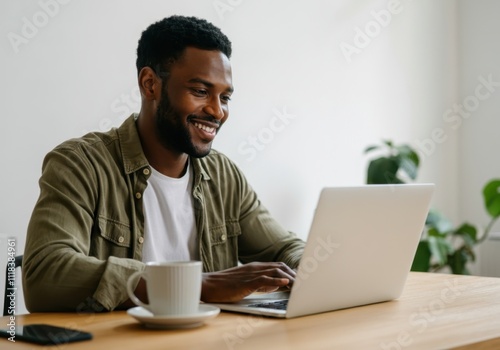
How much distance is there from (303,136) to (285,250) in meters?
1.58

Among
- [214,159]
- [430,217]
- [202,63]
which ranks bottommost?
[430,217]

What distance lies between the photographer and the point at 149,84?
1.91 m

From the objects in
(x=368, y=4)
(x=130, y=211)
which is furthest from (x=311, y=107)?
(x=130, y=211)

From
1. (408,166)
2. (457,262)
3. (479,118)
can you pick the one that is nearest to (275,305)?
(408,166)

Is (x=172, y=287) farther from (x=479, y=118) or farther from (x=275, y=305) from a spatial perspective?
(x=479, y=118)

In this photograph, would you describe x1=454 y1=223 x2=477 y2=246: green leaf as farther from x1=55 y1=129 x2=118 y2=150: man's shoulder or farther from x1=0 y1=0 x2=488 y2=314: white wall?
x1=55 y1=129 x2=118 y2=150: man's shoulder

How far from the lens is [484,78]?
417cm

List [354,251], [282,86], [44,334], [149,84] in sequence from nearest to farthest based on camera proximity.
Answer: [44,334] → [354,251] → [149,84] → [282,86]

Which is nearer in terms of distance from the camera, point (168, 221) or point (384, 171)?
point (168, 221)

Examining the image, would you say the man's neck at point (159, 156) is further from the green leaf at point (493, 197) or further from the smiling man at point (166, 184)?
the green leaf at point (493, 197)

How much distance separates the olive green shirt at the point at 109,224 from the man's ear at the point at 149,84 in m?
0.11

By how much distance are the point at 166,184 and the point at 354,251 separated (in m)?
0.69

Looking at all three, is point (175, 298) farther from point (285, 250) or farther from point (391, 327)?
point (285, 250)

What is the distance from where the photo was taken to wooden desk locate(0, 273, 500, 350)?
1024 millimetres
